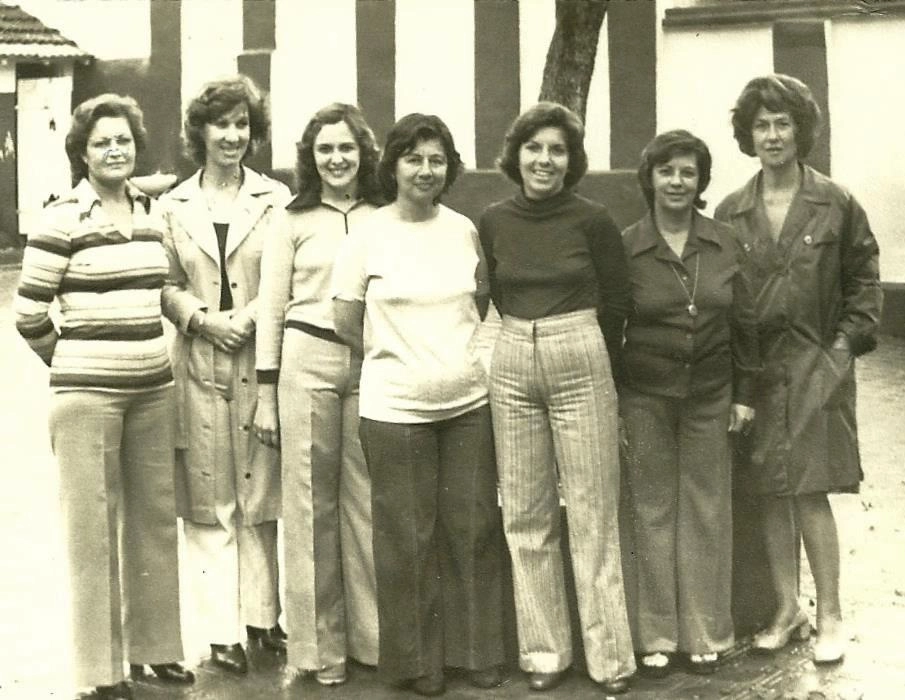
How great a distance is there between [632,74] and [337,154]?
11059 millimetres

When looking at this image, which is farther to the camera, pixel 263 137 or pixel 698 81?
pixel 698 81

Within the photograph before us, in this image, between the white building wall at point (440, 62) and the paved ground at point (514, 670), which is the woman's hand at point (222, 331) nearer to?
the paved ground at point (514, 670)

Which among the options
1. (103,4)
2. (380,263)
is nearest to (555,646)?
(380,263)

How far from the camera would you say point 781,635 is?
5.66 meters

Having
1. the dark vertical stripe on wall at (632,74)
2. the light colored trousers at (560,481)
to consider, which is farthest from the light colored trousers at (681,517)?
the dark vertical stripe on wall at (632,74)

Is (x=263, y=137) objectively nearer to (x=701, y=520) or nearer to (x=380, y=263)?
(x=380, y=263)

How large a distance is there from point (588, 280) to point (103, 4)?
1543cm

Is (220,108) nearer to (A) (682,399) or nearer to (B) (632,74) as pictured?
(A) (682,399)

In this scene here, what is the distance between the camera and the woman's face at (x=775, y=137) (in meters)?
5.46

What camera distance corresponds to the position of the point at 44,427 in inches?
403

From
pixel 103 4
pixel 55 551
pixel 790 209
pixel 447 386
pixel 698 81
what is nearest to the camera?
pixel 447 386

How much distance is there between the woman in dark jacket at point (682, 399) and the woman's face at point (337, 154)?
3.31 ft

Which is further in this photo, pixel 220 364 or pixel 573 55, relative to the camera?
pixel 573 55

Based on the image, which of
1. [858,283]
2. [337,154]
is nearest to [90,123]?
[337,154]
